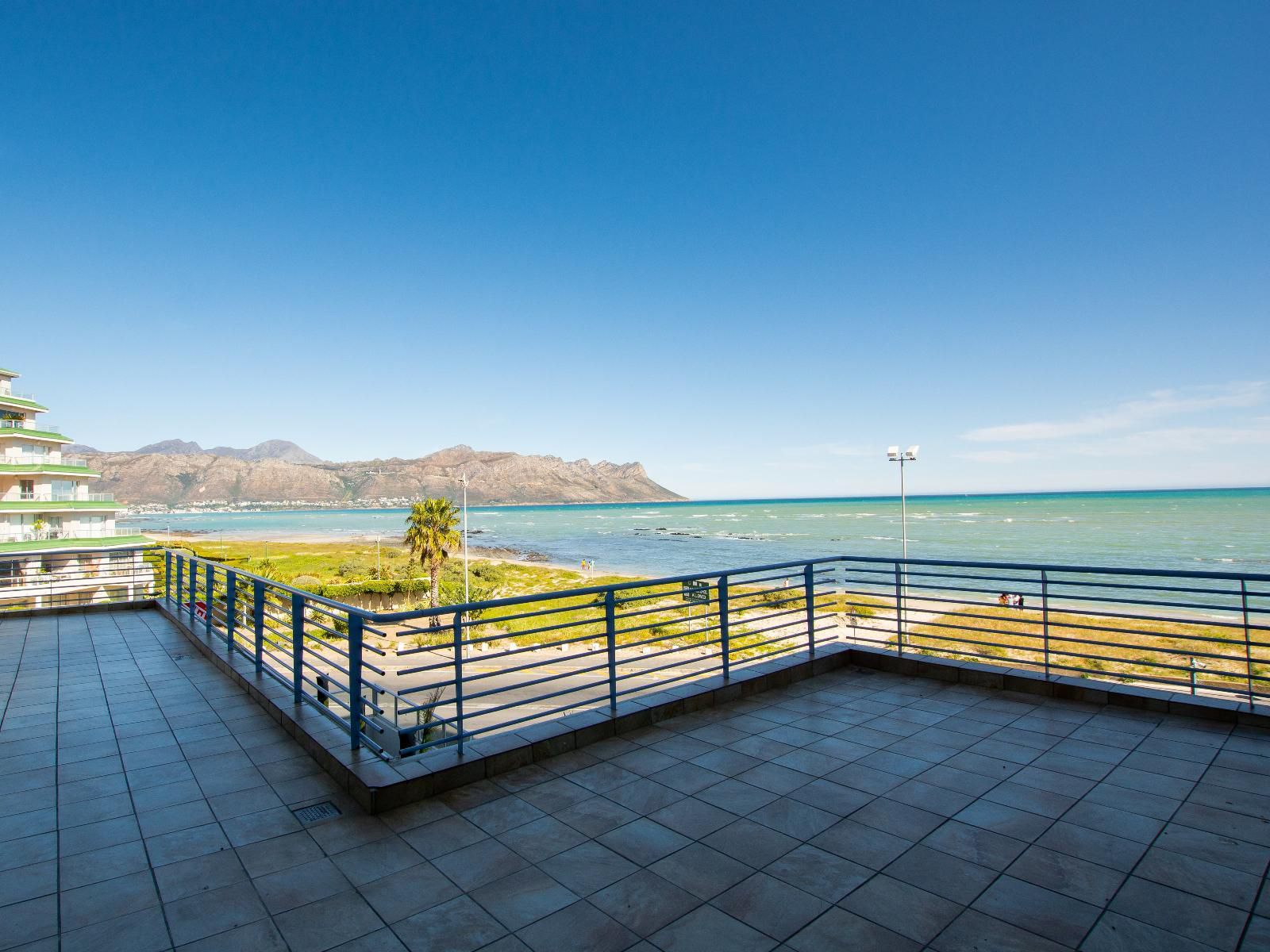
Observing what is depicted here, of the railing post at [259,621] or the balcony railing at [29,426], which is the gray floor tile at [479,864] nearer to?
the railing post at [259,621]

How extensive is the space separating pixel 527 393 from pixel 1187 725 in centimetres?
7756

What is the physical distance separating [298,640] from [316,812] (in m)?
1.77

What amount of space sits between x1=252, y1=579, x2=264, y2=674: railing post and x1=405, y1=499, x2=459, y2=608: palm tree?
89.0 ft

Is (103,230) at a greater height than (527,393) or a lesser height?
lesser

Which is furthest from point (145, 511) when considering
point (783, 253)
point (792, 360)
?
point (783, 253)

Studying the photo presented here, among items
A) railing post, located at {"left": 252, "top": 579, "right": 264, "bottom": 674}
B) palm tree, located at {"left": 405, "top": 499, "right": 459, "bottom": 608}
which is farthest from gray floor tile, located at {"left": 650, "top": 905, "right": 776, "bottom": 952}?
palm tree, located at {"left": 405, "top": 499, "right": 459, "bottom": 608}

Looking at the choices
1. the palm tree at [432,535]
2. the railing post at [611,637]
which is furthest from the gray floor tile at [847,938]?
the palm tree at [432,535]

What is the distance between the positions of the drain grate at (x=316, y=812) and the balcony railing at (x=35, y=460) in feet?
112

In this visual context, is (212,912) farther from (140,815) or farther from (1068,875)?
(1068,875)

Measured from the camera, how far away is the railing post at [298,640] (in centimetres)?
488

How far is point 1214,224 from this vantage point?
67.2 feet

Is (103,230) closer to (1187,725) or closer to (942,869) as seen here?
(942,869)

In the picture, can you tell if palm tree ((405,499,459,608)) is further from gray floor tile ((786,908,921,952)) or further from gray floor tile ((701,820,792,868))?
gray floor tile ((786,908,921,952))

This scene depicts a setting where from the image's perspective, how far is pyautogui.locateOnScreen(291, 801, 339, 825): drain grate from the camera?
3.47m
